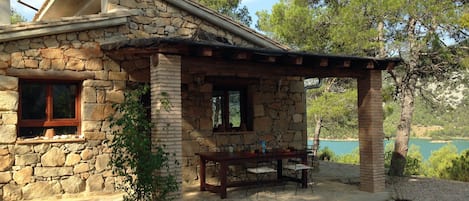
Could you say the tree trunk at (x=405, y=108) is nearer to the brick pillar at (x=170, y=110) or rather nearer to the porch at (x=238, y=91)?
the porch at (x=238, y=91)

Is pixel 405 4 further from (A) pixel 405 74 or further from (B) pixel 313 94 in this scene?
(B) pixel 313 94

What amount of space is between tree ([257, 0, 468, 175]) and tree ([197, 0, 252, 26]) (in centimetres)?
652

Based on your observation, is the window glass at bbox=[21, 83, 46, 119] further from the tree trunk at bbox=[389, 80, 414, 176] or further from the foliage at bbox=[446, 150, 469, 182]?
the foliage at bbox=[446, 150, 469, 182]

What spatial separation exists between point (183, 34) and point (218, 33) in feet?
2.84

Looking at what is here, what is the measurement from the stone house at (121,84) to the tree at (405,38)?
2.38 meters

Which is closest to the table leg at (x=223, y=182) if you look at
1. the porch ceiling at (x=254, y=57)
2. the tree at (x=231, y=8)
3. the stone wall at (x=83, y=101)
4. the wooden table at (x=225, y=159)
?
the wooden table at (x=225, y=159)

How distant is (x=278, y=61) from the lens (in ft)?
23.6

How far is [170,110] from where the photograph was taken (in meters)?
6.05

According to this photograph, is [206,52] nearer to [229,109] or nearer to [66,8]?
[229,109]

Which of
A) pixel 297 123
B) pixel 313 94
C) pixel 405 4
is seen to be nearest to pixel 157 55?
pixel 297 123

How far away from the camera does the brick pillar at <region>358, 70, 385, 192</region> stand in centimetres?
798

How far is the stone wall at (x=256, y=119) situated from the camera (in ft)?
28.1

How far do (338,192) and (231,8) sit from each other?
12.2m

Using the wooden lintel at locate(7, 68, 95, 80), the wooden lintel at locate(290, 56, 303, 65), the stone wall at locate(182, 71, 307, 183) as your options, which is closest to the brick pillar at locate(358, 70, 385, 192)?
→ the wooden lintel at locate(290, 56, 303, 65)
